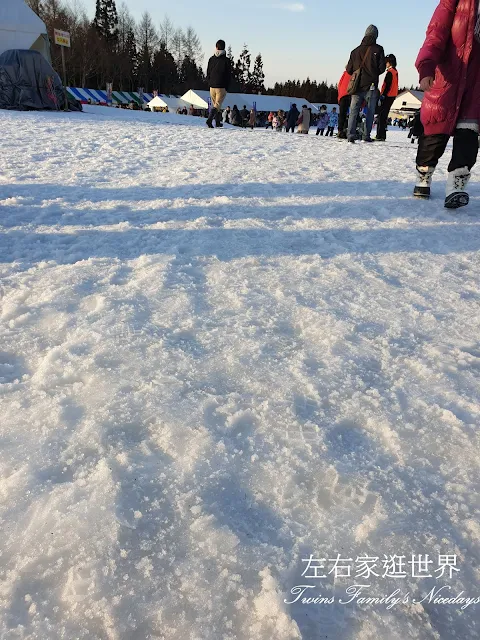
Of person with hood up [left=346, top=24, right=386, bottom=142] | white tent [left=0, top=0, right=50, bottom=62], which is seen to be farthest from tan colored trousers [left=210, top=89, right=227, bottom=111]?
white tent [left=0, top=0, right=50, bottom=62]

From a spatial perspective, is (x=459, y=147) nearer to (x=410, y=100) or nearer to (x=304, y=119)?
(x=304, y=119)

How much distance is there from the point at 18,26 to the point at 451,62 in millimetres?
19091

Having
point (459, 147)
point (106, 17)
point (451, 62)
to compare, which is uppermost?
point (106, 17)

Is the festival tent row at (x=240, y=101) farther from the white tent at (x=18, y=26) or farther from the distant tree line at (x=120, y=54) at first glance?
the white tent at (x=18, y=26)

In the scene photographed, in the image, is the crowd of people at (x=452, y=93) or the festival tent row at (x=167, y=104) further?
the festival tent row at (x=167, y=104)

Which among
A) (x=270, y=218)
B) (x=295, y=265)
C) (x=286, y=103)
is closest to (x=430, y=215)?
(x=270, y=218)

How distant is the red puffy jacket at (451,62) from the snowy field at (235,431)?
1018mm

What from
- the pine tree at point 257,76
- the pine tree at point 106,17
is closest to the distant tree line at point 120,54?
the pine tree at point 106,17

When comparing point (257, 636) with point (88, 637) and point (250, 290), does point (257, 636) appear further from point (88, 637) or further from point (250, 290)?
point (250, 290)

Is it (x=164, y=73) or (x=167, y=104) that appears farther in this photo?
(x=164, y=73)

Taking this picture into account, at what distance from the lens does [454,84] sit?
3123 mm

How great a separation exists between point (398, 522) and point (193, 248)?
2047mm

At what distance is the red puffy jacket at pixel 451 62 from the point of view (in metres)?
3.01

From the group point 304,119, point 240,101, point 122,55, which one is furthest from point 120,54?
point 304,119
